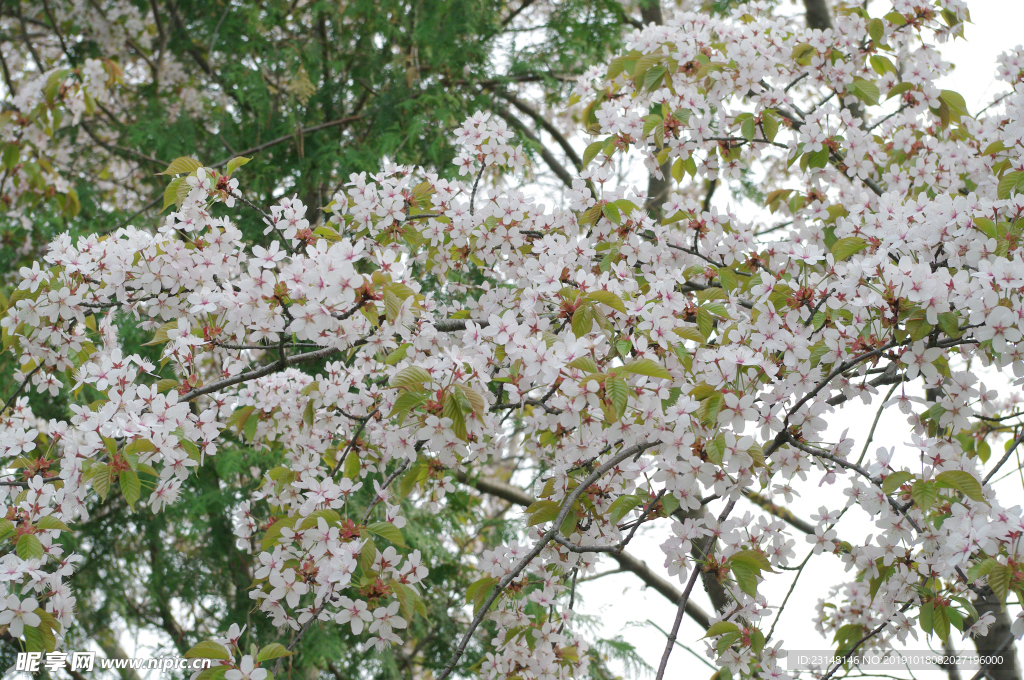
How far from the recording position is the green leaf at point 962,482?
4.64 ft

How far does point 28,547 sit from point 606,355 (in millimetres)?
1238

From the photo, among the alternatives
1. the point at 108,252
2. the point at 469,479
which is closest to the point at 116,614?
the point at 469,479

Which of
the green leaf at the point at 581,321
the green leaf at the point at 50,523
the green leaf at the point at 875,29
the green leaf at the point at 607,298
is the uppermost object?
the green leaf at the point at 875,29

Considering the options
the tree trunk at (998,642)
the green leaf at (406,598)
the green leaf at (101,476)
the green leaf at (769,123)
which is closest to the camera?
the green leaf at (101,476)

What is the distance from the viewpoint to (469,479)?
131 inches

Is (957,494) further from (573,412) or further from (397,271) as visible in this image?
(397,271)

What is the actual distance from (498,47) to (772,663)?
128 inches

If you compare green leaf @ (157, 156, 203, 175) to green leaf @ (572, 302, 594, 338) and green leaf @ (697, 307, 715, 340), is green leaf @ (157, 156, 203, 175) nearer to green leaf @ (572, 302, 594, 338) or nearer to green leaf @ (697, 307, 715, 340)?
green leaf @ (572, 302, 594, 338)

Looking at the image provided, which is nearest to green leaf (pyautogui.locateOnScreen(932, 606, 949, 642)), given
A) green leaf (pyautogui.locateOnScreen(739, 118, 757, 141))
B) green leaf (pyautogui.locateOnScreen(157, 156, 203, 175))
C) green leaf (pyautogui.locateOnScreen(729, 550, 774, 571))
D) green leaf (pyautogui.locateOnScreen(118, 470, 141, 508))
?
green leaf (pyautogui.locateOnScreen(729, 550, 774, 571))

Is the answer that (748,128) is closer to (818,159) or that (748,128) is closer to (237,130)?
(818,159)

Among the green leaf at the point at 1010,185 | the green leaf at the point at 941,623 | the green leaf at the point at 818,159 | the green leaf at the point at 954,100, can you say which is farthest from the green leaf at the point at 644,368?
the green leaf at the point at 954,100

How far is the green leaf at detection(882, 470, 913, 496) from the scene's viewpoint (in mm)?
1451

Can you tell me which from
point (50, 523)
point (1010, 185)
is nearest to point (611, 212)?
point (1010, 185)

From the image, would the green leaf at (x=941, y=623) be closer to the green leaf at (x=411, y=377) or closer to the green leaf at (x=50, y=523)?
the green leaf at (x=411, y=377)
